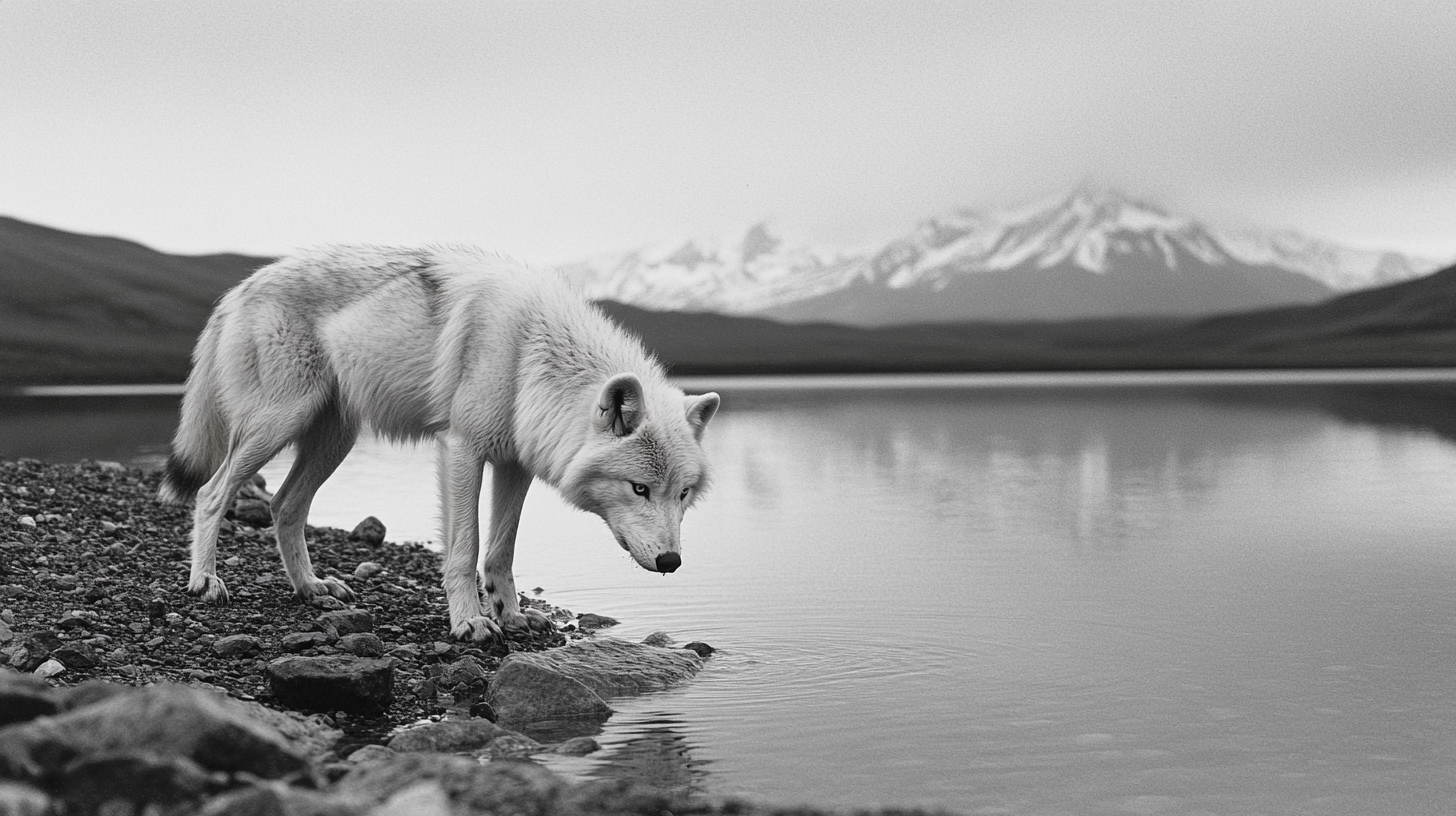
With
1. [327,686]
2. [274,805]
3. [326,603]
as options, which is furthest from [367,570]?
[274,805]

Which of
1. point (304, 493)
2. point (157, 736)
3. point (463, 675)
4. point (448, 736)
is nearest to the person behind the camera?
point (157, 736)

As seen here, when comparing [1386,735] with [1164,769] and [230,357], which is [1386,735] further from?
[230,357]

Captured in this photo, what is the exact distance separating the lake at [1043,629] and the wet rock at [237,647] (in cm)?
242

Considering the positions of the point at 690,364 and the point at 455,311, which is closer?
the point at 455,311

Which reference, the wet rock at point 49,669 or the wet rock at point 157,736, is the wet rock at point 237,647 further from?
the wet rock at point 157,736

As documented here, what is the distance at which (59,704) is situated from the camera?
4.79m

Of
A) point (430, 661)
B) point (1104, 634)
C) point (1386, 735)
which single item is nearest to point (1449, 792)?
point (1386, 735)

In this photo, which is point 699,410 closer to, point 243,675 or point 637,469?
point 637,469

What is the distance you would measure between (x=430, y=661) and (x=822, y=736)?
2.72 m

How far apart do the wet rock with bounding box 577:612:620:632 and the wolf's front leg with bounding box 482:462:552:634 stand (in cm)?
88

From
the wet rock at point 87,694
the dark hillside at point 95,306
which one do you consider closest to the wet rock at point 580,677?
the wet rock at point 87,694

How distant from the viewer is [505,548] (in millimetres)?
8938

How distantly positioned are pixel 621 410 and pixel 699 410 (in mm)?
641

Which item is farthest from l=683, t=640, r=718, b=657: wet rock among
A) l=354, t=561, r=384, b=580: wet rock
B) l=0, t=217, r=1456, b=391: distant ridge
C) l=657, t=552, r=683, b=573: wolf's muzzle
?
l=0, t=217, r=1456, b=391: distant ridge
